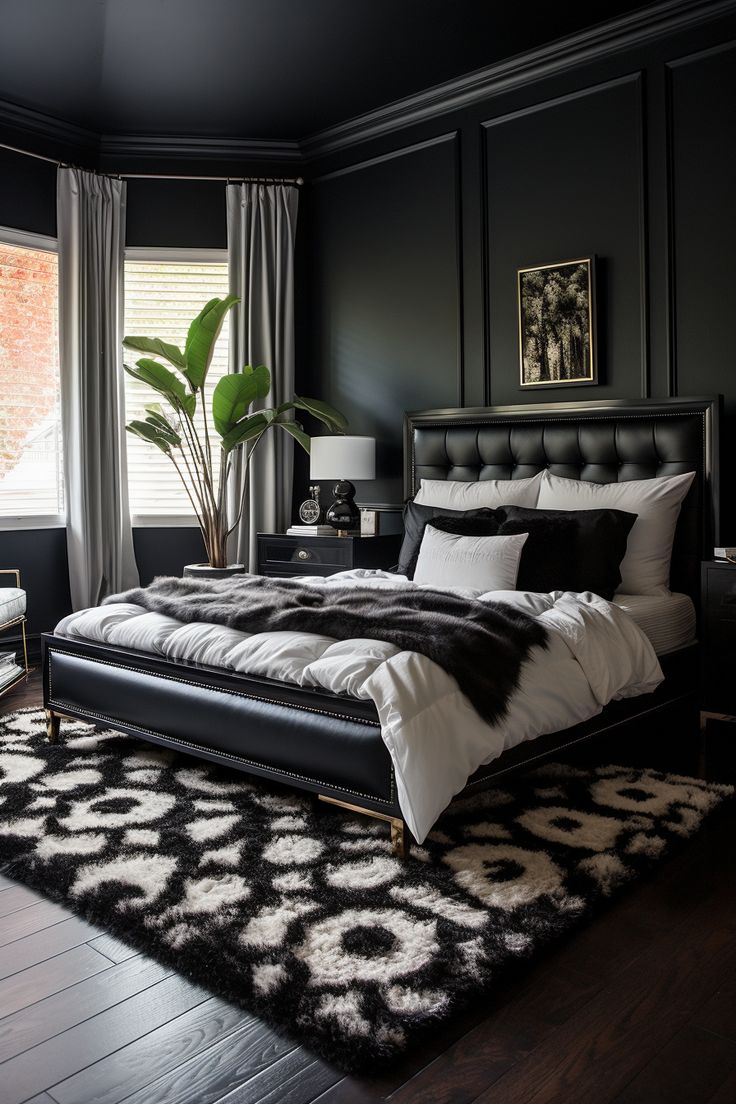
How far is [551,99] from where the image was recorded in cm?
465

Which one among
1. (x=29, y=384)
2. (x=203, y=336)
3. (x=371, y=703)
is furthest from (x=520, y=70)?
(x=371, y=703)

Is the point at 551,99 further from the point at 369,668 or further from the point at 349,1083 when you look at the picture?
the point at 349,1083

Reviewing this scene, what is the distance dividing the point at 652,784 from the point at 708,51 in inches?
126

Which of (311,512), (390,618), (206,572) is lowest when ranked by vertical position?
(390,618)

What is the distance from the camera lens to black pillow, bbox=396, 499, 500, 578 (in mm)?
4182

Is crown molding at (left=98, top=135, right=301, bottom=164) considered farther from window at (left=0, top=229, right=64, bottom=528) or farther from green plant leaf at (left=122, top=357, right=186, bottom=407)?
green plant leaf at (left=122, top=357, right=186, bottom=407)

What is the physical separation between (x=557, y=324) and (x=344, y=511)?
1554 millimetres

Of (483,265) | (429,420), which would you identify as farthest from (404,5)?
(429,420)

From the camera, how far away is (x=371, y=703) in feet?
8.10

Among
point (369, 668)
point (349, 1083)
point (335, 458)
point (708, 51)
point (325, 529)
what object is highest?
point (708, 51)

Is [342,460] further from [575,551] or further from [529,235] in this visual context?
[575,551]

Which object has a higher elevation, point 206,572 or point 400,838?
point 206,572

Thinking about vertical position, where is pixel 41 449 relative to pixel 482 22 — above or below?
below

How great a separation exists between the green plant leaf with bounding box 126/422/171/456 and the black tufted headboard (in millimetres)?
1410
